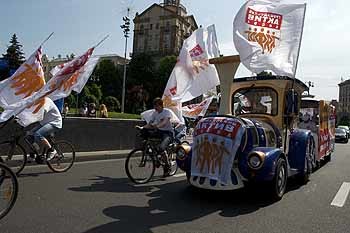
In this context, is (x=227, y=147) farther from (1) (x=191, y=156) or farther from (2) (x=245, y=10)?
(2) (x=245, y=10)

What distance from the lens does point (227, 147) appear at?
23.6 ft

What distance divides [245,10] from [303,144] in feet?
10.4

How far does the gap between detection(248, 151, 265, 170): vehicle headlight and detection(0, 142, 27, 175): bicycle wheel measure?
15.7 feet

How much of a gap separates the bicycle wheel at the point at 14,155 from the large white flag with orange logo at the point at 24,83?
3.74ft

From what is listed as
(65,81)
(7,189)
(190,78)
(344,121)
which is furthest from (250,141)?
(344,121)

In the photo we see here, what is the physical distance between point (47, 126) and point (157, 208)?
3.89 meters

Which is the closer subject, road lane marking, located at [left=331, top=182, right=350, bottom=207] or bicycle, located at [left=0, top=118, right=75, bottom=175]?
road lane marking, located at [left=331, top=182, right=350, bottom=207]

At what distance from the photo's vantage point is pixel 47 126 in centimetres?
942

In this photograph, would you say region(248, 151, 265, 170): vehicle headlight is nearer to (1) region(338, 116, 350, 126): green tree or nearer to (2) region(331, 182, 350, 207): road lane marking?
(2) region(331, 182, 350, 207): road lane marking

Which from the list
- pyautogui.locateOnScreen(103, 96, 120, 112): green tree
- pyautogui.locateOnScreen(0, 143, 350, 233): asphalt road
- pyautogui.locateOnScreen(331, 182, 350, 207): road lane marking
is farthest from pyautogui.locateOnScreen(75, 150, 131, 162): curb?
pyautogui.locateOnScreen(103, 96, 120, 112): green tree

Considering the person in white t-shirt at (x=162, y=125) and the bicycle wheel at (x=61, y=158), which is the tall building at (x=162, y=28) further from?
the person in white t-shirt at (x=162, y=125)

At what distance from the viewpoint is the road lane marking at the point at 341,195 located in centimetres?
773

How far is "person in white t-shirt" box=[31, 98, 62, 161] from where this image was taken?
9320mm

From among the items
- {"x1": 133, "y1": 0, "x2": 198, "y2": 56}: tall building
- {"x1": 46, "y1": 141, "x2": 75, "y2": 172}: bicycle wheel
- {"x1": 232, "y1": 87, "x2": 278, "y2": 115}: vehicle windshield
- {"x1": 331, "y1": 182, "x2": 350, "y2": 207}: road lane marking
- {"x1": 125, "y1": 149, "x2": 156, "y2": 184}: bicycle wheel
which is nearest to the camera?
{"x1": 331, "y1": 182, "x2": 350, "y2": 207}: road lane marking
